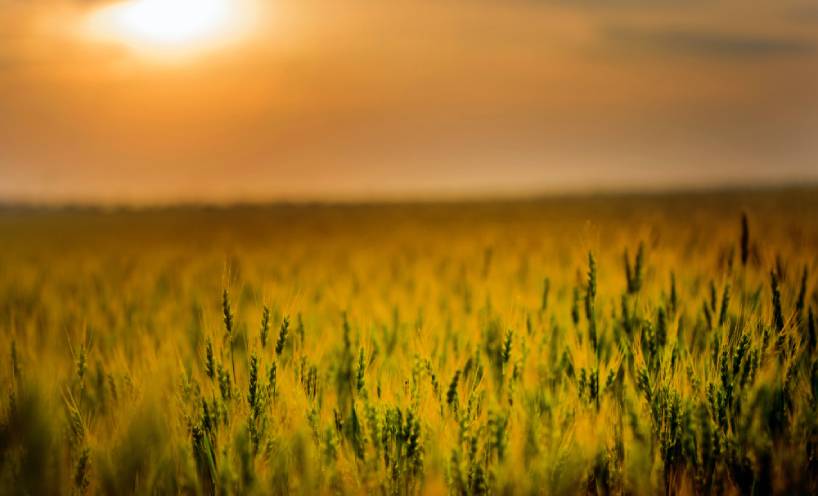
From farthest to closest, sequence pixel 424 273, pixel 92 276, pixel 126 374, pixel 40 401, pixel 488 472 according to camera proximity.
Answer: pixel 92 276 < pixel 424 273 < pixel 126 374 < pixel 40 401 < pixel 488 472

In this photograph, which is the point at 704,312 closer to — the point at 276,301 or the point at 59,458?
the point at 276,301

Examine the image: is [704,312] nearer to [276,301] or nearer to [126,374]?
[276,301]

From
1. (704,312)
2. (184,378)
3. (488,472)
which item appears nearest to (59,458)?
(184,378)

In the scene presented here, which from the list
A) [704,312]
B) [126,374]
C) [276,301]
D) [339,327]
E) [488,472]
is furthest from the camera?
[276,301]

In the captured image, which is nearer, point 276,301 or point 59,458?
point 59,458

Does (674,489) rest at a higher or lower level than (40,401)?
lower

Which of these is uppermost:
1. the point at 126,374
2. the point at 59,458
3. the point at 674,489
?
the point at 126,374

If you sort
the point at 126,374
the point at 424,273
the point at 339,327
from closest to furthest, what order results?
1. the point at 126,374
2. the point at 339,327
3. the point at 424,273

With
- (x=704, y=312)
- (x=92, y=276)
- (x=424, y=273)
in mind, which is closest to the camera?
(x=704, y=312)

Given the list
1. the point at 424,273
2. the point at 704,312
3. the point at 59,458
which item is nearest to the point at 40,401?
the point at 59,458

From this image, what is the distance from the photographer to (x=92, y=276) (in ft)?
20.7

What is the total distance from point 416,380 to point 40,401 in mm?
1116

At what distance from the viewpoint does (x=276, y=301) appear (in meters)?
3.80

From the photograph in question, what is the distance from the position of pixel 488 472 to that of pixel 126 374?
1.23m
